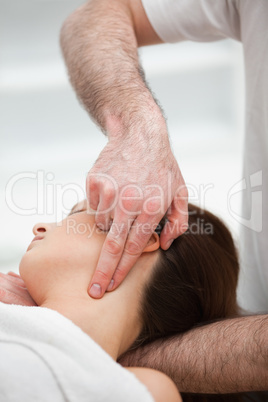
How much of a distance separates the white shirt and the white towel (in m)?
0.72

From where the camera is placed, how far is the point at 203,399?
1.28m

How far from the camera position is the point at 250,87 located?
159cm

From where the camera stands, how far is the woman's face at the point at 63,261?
121 centimetres

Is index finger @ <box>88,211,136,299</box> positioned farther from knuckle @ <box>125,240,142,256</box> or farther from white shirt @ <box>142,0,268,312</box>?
white shirt @ <box>142,0,268,312</box>

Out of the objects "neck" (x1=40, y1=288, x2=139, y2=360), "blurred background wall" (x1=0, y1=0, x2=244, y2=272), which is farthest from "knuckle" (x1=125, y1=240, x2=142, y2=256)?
"blurred background wall" (x1=0, y1=0, x2=244, y2=272)

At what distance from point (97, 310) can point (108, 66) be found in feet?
2.37

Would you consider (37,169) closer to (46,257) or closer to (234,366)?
(46,257)

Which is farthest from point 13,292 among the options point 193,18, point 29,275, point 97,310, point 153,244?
point 193,18

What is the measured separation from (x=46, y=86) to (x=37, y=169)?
44 cm

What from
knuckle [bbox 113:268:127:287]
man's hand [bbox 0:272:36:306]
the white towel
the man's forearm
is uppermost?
the man's forearm

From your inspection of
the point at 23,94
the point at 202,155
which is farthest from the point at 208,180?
the point at 23,94

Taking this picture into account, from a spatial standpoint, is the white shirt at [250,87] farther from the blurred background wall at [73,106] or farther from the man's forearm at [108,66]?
the blurred background wall at [73,106]

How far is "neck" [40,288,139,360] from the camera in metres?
1.14

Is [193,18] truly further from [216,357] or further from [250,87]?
[216,357]
